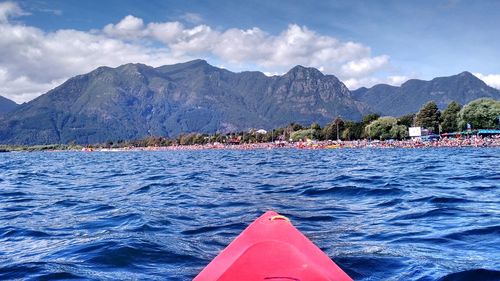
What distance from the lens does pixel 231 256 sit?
15.4ft

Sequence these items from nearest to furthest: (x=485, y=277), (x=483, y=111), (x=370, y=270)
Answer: (x=485, y=277) < (x=370, y=270) < (x=483, y=111)

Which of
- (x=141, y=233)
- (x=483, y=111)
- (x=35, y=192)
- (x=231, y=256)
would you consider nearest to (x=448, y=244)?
(x=231, y=256)

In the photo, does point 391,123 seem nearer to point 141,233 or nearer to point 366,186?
point 366,186

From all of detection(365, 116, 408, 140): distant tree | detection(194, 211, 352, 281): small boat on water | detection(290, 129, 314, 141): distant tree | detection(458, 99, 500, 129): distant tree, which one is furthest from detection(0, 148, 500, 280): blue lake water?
detection(290, 129, 314, 141): distant tree

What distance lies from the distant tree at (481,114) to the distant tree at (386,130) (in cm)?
2264

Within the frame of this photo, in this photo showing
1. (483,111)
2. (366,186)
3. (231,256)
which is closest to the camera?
(231,256)

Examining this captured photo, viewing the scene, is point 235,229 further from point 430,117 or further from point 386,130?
point 386,130

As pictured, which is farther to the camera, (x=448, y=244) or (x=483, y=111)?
(x=483, y=111)

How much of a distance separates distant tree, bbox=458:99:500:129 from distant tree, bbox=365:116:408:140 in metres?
22.6

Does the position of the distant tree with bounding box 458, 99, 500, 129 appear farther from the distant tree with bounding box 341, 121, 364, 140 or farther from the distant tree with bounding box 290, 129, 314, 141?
the distant tree with bounding box 290, 129, 314, 141

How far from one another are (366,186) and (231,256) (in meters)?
14.1

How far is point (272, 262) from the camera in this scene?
432 cm

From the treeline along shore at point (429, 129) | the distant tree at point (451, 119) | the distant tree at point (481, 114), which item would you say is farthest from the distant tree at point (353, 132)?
the distant tree at point (481, 114)

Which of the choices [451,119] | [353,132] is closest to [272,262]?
[451,119]
